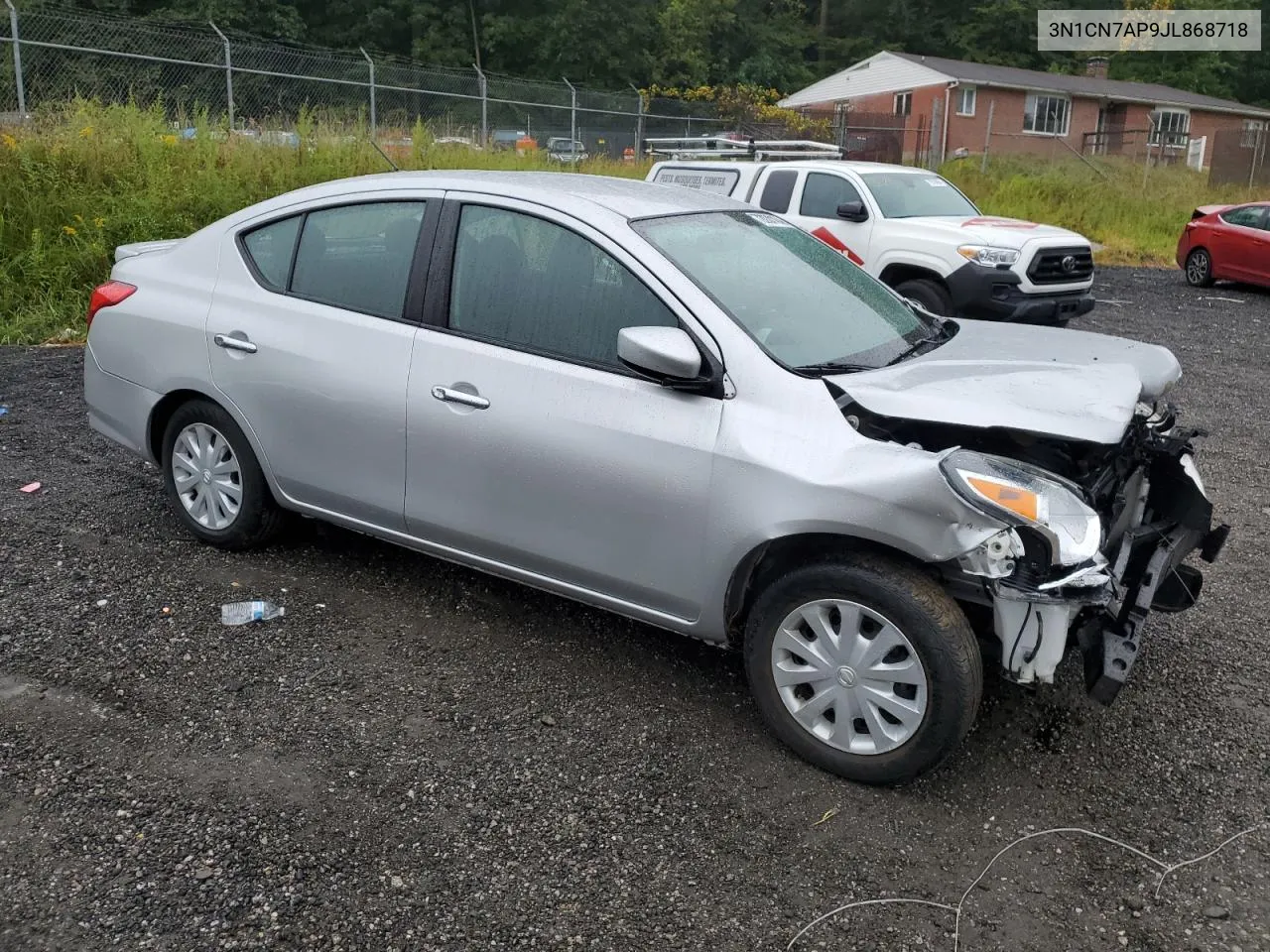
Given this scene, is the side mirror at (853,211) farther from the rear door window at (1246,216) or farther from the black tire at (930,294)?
the rear door window at (1246,216)

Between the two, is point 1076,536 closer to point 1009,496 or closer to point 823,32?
point 1009,496

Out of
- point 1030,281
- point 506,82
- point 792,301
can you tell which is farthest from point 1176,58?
point 792,301

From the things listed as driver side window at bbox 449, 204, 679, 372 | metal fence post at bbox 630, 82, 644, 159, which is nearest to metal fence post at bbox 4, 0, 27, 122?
driver side window at bbox 449, 204, 679, 372

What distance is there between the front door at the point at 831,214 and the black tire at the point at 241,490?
7822 mm

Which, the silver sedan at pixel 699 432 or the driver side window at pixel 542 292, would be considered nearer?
the silver sedan at pixel 699 432

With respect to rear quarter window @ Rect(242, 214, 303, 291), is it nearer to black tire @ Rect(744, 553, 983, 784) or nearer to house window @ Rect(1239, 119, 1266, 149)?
black tire @ Rect(744, 553, 983, 784)

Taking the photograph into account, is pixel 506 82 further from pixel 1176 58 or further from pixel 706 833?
pixel 1176 58

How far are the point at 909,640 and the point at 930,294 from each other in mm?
8330

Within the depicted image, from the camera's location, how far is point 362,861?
2873 mm

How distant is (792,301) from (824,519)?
107cm

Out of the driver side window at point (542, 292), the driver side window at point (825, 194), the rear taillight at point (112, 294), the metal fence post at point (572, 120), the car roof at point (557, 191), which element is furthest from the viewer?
the metal fence post at point (572, 120)

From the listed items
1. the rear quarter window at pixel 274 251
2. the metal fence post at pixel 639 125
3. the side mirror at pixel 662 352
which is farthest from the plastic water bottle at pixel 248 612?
the metal fence post at pixel 639 125

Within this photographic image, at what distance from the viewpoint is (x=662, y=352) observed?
10.9ft

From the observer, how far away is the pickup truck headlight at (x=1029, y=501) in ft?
9.68
